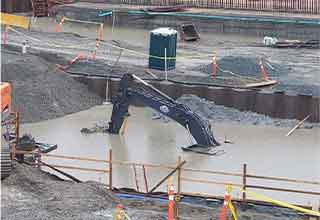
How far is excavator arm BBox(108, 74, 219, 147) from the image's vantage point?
20109mm

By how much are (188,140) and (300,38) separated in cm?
1655

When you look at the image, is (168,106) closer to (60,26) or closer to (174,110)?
(174,110)

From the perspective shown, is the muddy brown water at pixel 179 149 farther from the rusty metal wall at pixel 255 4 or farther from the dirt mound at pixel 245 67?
the rusty metal wall at pixel 255 4

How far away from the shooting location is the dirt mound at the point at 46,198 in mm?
12703

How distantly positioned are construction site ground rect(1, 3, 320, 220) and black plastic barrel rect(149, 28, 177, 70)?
0.46 meters

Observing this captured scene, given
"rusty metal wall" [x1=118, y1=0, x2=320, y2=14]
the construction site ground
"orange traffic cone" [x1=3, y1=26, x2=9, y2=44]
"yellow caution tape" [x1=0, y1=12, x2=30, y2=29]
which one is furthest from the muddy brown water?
"rusty metal wall" [x1=118, y1=0, x2=320, y2=14]

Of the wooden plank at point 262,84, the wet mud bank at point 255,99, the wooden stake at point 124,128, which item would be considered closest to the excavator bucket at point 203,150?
the wooden stake at point 124,128

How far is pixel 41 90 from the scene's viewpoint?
2452 centimetres

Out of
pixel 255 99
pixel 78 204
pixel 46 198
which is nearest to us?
pixel 78 204

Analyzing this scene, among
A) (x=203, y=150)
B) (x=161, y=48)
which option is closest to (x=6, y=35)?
(x=161, y=48)

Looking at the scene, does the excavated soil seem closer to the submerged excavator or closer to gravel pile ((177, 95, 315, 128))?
the submerged excavator

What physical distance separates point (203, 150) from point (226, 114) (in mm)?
3856

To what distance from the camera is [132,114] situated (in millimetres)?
24375

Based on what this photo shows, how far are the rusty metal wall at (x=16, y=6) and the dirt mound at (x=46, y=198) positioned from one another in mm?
29167
